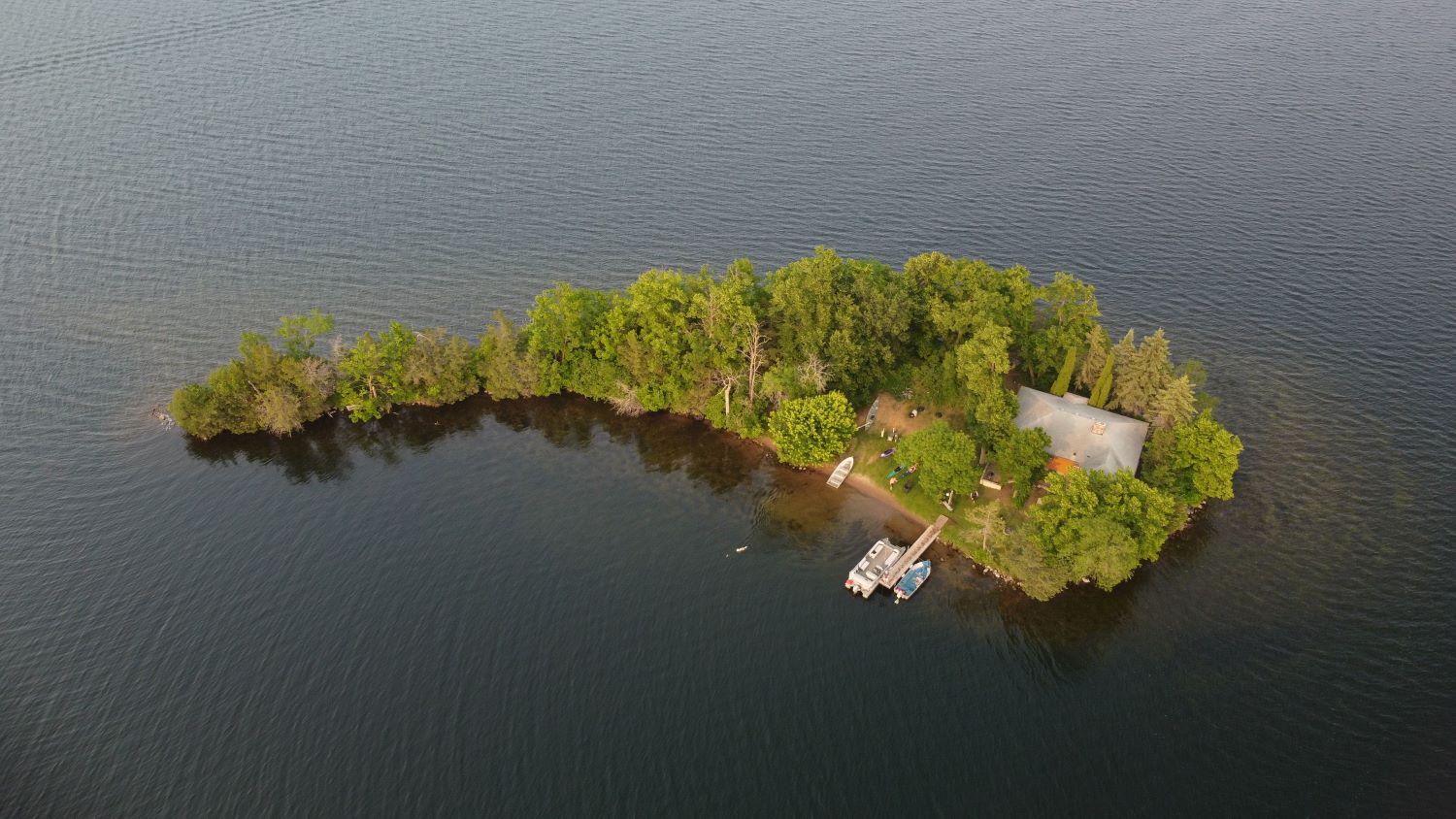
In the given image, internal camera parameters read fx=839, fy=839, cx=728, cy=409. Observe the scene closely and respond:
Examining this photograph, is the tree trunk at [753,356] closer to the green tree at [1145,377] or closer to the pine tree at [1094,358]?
the pine tree at [1094,358]

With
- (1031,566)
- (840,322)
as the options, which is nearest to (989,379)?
(840,322)

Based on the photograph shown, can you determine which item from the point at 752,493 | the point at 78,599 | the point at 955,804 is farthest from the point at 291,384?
the point at 955,804

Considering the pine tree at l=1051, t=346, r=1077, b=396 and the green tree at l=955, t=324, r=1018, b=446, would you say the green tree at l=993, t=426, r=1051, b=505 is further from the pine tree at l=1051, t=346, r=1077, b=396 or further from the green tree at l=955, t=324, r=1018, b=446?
the pine tree at l=1051, t=346, r=1077, b=396

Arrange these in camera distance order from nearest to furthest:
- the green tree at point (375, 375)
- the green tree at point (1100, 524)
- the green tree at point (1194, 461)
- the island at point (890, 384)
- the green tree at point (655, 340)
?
the green tree at point (1100, 524) < the green tree at point (1194, 461) < the island at point (890, 384) < the green tree at point (655, 340) < the green tree at point (375, 375)

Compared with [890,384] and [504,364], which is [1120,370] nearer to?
[890,384]

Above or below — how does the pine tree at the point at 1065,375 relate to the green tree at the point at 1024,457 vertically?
above

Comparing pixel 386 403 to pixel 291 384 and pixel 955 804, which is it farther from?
pixel 955 804

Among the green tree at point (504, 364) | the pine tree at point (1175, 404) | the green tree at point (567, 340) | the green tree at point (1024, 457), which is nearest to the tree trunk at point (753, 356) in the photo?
the green tree at point (567, 340)
